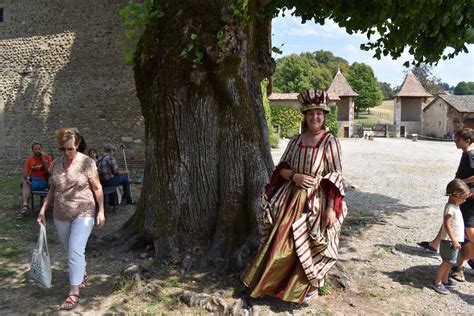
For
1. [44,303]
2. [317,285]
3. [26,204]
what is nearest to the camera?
[317,285]

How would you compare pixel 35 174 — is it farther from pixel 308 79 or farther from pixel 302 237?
pixel 308 79

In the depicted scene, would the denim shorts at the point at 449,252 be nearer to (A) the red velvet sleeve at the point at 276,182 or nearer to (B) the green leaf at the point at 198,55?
(A) the red velvet sleeve at the point at 276,182

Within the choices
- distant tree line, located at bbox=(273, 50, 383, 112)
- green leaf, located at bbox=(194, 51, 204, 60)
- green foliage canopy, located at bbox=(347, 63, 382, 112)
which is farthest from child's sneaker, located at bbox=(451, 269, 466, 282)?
green foliage canopy, located at bbox=(347, 63, 382, 112)

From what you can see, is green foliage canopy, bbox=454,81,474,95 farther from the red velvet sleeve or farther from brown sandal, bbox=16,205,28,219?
the red velvet sleeve

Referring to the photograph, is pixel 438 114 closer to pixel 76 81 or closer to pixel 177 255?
pixel 76 81

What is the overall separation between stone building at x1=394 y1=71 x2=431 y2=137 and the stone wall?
34.0m

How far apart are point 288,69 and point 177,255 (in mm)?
58557

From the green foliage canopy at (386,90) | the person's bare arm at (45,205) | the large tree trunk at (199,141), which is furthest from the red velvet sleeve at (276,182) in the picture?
the green foliage canopy at (386,90)

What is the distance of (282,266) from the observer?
3.79 m

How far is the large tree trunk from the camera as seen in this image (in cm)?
482

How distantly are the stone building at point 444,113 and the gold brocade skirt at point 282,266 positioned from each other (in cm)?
3652

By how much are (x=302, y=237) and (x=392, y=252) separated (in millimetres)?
2484

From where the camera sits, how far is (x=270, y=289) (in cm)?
385

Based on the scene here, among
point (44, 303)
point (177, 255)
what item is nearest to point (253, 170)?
point (177, 255)
